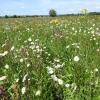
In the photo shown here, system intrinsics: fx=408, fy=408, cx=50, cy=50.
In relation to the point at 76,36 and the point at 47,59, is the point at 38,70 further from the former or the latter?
the point at 76,36

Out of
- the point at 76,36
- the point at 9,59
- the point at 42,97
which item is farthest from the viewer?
the point at 76,36

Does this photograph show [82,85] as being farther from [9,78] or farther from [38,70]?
[9,78]

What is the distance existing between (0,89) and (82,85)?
74.4 inches

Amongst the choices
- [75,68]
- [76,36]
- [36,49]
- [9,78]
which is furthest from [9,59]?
[76,36]

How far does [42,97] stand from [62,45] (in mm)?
3621

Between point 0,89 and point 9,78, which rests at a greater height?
point 0,89

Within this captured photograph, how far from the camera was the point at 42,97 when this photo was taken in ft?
15.2

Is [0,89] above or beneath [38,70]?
above

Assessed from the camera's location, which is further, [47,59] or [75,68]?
[47,59]

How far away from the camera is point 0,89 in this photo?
3299 mm

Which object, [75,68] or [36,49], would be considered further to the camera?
[36,49]

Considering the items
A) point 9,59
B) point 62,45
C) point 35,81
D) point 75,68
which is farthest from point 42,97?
point 62,45

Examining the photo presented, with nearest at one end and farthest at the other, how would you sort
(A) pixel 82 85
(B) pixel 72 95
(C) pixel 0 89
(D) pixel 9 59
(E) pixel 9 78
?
(C) pixel 0 89, (B) pixel 72 95, (A) pixel 82 85, (E) pixel 9 78, (D) pixel 9 59

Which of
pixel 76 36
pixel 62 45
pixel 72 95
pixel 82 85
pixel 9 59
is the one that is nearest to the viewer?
pixel 72 95
